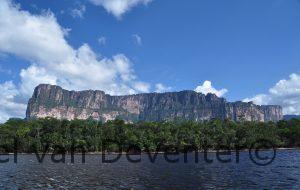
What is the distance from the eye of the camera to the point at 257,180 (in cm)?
8288

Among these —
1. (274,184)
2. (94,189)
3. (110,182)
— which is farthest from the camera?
(110,182)

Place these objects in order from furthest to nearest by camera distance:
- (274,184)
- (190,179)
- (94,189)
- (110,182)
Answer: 1. (190,179)
2. (110,182)
3. (274,184)
4. (94,189)

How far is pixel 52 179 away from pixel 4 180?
9.49 m

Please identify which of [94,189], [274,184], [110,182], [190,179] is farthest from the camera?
[190,179]

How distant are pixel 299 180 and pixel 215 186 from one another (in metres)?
19.8

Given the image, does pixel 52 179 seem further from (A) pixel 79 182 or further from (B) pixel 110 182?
(B) pixel 110 182

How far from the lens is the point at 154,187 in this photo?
73.1 meters

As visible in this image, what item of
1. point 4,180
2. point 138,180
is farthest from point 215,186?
point 4,180

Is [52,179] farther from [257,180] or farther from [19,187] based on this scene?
[257,180]

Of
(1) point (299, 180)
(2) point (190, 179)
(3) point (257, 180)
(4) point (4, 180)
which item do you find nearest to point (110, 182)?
(2) point (190, 179)

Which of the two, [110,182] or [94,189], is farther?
[110,182]

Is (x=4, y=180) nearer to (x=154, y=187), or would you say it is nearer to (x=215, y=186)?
(x=154, y=187)

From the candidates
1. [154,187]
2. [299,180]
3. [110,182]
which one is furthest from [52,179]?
[299,180]

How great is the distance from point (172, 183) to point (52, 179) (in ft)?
86.3
